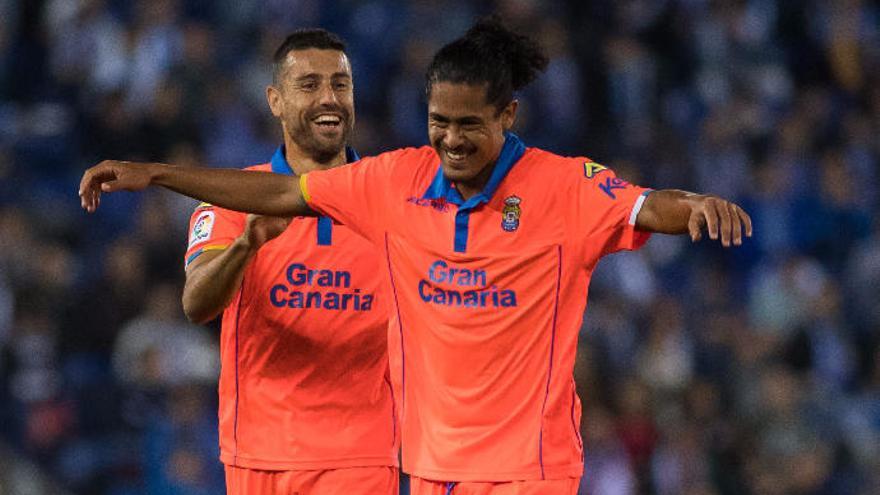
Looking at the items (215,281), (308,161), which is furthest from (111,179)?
(308,161)

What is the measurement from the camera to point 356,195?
14.9 ft

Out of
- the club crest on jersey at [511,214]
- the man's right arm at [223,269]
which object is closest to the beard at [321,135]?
the man's right arm at [223,269]

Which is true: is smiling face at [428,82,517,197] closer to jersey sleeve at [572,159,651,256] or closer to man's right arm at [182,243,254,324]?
jersey sleeve at [572,159,651,256]

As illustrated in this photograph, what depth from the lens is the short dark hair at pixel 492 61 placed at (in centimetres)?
437

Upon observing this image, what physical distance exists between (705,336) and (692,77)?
2.80 m

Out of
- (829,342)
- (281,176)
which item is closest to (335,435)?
(281,176)

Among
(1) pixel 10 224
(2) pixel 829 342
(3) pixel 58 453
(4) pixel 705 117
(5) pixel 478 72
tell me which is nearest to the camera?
(5) pixel 478 72

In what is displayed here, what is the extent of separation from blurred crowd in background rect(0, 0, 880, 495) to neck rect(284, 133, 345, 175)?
3.09 metres

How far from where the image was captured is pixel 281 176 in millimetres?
4602

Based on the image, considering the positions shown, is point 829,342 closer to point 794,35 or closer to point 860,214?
point 860,214

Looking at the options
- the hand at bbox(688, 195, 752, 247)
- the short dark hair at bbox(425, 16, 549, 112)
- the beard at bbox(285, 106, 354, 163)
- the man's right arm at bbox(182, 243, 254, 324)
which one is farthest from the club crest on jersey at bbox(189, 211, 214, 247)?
the hand at bbox(688, 195, 752, 247)

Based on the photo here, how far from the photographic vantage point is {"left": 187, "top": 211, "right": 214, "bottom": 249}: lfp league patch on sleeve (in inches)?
206

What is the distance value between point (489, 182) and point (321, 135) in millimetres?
1157

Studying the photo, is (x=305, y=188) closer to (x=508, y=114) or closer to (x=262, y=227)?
(x=262, y=227)
